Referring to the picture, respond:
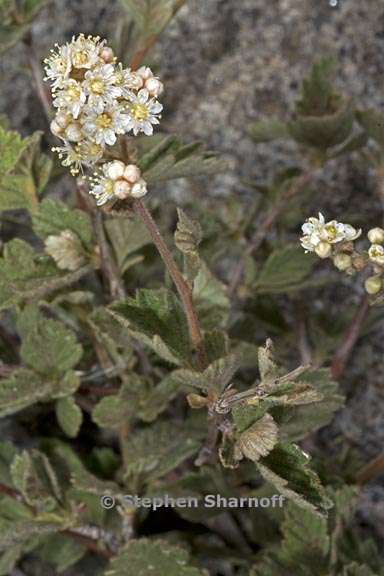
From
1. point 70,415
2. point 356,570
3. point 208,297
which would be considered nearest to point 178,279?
point 208,297

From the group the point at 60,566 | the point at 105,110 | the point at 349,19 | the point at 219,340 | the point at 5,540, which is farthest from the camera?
the point at 349,19

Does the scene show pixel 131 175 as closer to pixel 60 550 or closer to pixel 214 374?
pixel 214 374

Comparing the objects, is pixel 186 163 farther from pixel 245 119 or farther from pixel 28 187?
pixel 245 119

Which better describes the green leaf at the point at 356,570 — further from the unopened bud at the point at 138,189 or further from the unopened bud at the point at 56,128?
the unopened bud at the point at 56,128

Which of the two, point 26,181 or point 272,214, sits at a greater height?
point 26,181

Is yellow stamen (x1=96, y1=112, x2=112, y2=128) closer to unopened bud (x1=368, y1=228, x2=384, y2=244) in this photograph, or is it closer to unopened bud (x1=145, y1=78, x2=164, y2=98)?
unopened bud (x1=145, y1=78, x2=164, y2=98)

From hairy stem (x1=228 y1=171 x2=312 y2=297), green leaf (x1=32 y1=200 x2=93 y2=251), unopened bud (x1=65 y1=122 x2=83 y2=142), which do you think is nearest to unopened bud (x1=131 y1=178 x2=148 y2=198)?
unopened bud (x1=65 y1=122 x2=83 y2=142)

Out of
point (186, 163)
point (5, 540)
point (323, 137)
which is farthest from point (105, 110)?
point (5, 540)
